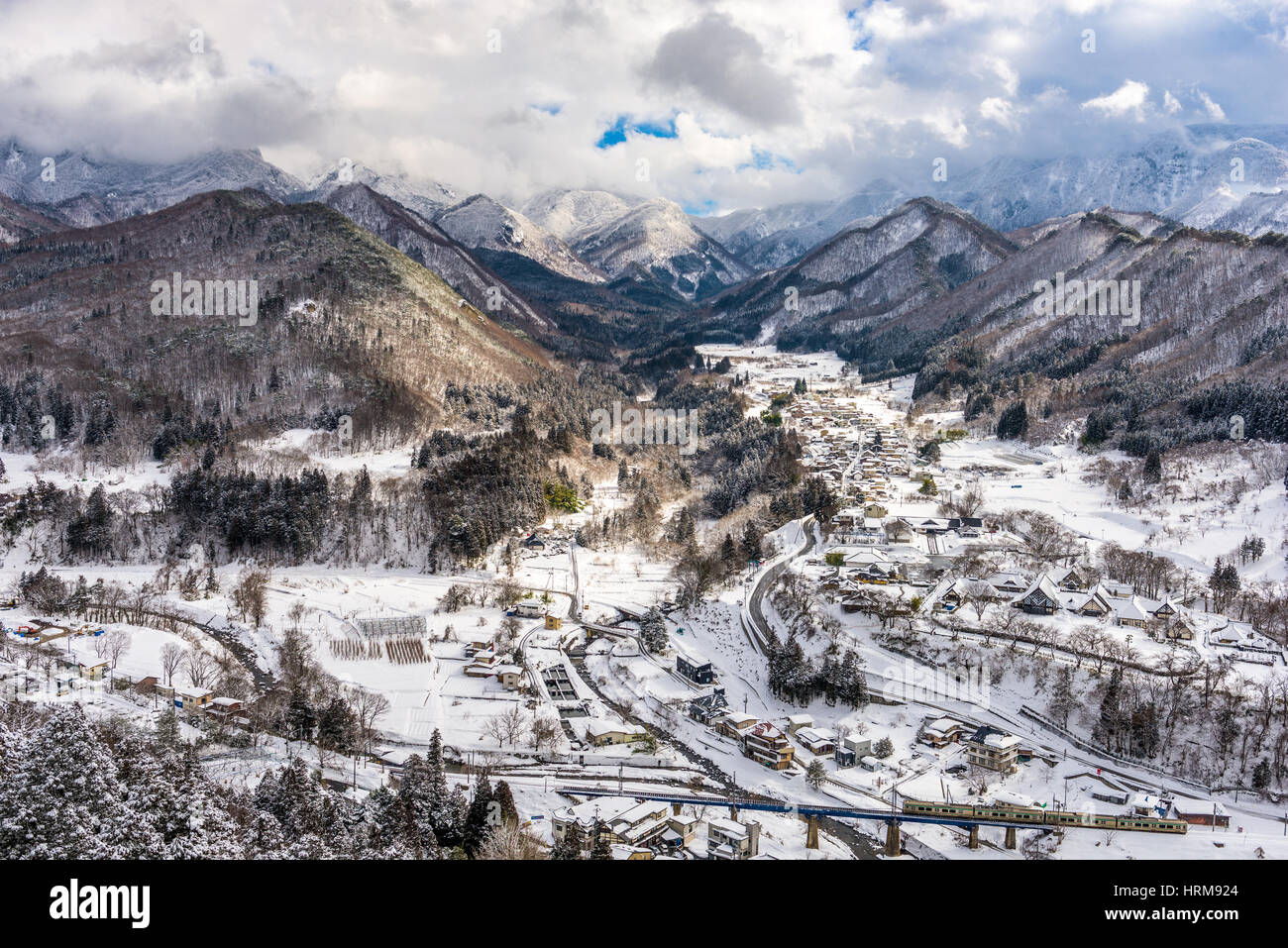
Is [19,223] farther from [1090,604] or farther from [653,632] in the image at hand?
[1090,604]

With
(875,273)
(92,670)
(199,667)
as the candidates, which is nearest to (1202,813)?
(199,667)

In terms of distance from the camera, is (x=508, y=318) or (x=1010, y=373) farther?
(x=508, y=318)

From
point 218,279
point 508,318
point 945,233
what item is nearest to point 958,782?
point 218,279

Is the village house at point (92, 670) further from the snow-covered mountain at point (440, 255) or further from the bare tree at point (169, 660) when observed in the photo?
the snow-covered mountain at point (440, 255)

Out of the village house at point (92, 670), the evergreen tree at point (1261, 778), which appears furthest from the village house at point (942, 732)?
the village house at point (92, 670)

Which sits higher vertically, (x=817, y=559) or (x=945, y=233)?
(x=945, y=233)
